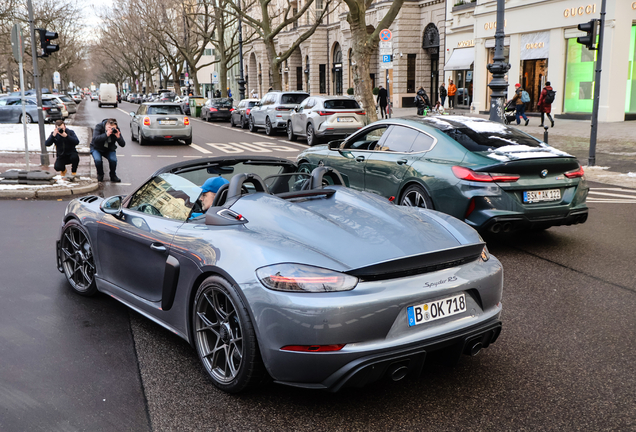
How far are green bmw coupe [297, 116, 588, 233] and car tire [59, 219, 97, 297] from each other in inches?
147

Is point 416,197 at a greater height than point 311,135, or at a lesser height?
greater

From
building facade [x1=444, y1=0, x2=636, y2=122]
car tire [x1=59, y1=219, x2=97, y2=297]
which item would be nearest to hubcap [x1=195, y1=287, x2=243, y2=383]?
car tire [x1=59, y1=219, x2=97, y2=297]

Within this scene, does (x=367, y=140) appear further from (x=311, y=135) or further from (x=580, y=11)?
(x=580, y=11)

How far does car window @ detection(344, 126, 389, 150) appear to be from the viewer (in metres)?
8.41

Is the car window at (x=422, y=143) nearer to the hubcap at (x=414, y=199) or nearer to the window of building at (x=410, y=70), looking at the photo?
the hubcap at (x=414, y=199)

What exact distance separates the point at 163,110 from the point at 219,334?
1919 centimetres

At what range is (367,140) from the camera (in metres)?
8.68

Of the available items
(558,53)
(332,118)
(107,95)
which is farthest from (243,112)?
(107,95)

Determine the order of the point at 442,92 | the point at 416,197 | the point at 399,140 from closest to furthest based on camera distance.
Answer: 1. the point at 416,197
2. the point at 399,140
3. the point at 442,92

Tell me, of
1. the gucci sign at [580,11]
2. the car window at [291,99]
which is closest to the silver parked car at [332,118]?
the car window at [291,99]

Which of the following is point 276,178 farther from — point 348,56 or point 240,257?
point 348,56

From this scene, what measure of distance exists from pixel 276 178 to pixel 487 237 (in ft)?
12.7

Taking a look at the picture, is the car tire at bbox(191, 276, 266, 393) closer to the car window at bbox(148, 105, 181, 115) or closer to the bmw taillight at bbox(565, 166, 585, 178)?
the bmw taillight at bbox(565, 166, 585, 178)

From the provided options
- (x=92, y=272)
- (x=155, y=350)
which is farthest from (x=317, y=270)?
(x=92, y=272)
